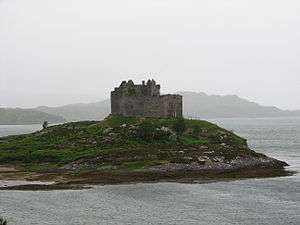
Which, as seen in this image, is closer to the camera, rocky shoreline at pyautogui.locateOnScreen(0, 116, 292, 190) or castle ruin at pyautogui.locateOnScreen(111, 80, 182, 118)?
rocky shoreline at pyautogui.locateOnScreen(0, 116, 292, 190)

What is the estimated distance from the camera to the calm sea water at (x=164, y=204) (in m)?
56.1

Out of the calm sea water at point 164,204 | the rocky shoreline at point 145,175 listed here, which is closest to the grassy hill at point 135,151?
the rocky shoreline at point 145,175

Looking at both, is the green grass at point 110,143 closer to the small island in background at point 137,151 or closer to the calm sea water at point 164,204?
the small island in background at point 137,151

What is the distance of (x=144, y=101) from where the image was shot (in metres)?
128

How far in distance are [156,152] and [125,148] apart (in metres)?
6.75

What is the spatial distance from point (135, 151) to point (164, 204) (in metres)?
33.1

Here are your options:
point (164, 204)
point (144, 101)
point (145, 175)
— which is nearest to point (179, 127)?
point (144, 101)

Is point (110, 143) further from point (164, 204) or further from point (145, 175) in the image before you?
point (164, 204)

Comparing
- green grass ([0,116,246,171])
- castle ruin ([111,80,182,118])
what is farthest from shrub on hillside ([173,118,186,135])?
castle ruin ([111,80,182,118])

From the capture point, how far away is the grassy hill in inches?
3546

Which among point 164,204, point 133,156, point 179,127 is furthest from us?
point 179,127

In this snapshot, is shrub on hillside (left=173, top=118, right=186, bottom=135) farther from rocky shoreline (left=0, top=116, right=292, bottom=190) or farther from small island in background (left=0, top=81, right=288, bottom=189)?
small island in background (left=0, top=81, right=288, bottom=189)

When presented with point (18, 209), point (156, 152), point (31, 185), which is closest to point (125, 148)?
point (156, 152)

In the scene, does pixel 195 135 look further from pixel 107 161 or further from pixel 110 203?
pixel 110 203
